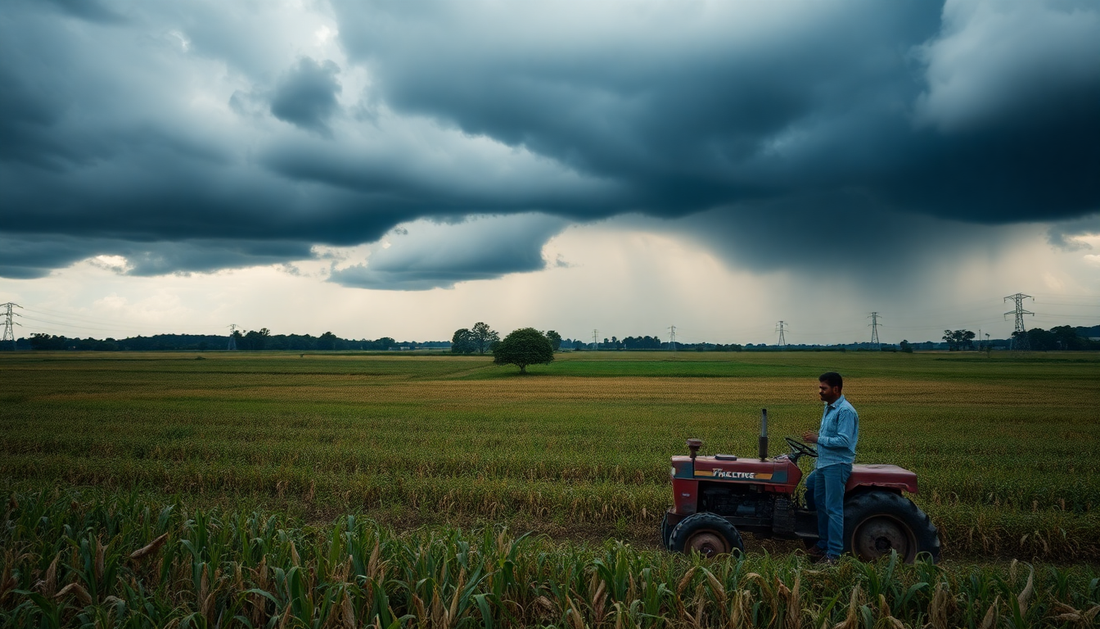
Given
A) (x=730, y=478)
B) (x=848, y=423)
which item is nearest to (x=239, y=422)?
(x=730, y=478)

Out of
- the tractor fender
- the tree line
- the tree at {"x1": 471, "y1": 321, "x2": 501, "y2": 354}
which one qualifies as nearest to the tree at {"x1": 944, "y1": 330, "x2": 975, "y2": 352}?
the tree line

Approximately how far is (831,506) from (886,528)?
2.80 ft

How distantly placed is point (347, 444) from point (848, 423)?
571 inches

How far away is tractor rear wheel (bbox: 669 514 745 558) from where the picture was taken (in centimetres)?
679

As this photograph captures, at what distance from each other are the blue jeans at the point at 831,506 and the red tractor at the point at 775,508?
0.19m

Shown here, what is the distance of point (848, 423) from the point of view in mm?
6844

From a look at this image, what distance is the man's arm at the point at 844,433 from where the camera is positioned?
22.4 ft

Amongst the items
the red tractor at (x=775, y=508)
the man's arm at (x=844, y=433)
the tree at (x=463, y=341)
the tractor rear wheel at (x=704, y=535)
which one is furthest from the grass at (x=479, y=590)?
the tree at (x=463, y=341)

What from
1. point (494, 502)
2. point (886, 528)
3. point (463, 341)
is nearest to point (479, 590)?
point (886, 528)

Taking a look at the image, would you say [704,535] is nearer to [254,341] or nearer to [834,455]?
[834,455]

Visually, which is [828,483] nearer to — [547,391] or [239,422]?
[239,422]

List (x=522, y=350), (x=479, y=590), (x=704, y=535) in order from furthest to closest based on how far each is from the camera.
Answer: (x=522, y=350) → (x=704, y=535) → (x=479, y=590)

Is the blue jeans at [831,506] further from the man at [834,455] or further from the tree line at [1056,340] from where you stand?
the tree line at [1056,340]

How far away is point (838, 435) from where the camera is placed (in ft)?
22.6
